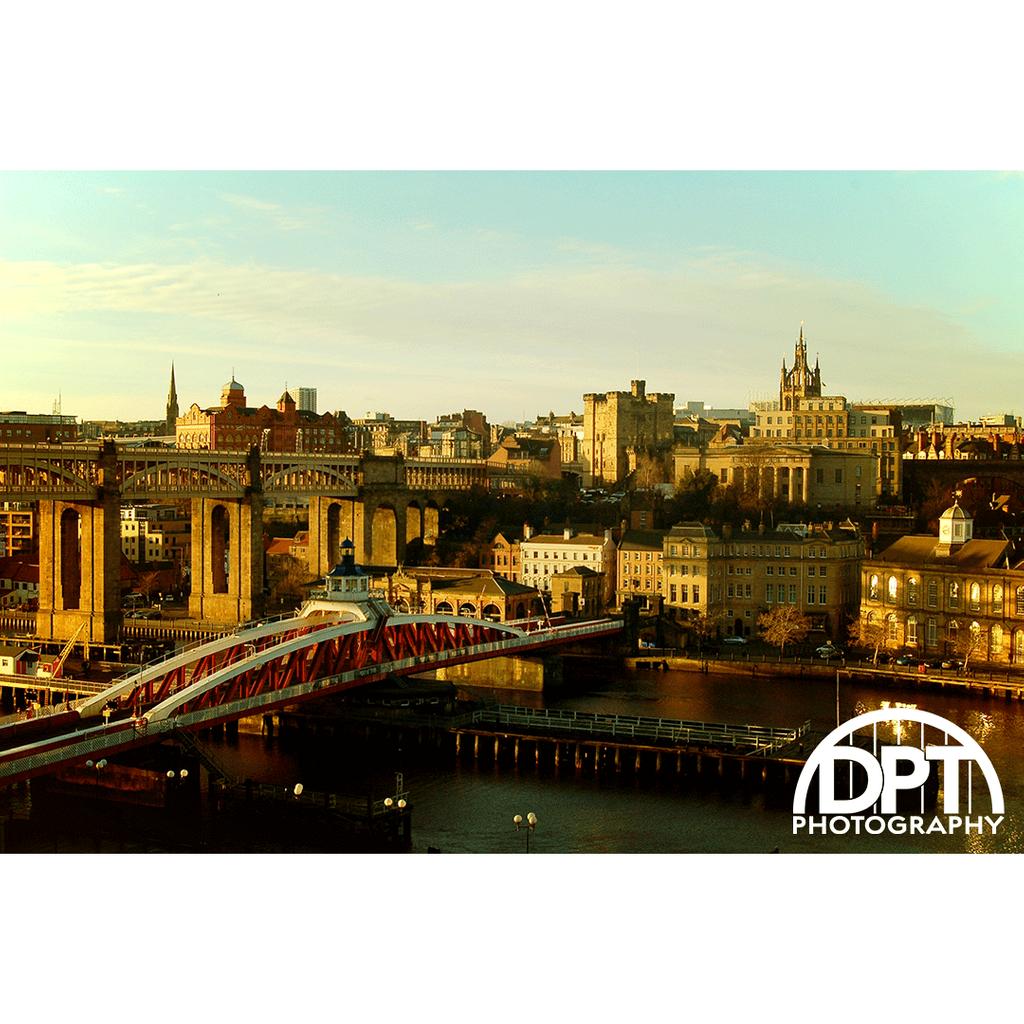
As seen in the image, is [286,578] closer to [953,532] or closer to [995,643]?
[953,532]

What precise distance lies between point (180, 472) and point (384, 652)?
284 inches

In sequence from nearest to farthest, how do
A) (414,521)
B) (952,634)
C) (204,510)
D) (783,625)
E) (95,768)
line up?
(95,768), (952,634), (783,625), (204,510), (414,521)

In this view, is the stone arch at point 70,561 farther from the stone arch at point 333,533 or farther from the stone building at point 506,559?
the stone building at point 506,559

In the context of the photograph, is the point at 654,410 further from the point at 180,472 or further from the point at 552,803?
the point at 552,803

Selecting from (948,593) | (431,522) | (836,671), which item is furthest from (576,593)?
(431,522)

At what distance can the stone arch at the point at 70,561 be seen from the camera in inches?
717

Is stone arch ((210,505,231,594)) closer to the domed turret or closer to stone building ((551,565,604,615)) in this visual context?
stone building ((551,565,604,615))

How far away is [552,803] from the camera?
11156mm

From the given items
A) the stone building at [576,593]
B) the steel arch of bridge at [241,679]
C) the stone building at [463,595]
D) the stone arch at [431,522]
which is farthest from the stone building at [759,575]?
the stone arch at [431,522]

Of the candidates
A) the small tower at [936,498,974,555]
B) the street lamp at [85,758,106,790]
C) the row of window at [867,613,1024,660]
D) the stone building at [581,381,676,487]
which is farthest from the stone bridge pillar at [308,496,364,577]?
the street lamp at [85,758,106,790]

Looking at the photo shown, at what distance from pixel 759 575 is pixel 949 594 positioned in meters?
2.49

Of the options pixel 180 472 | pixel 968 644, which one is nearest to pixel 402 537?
pixel 180 472

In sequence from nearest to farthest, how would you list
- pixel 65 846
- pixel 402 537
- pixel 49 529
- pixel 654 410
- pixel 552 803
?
pixel 65 846 → pixel 552 803 → pixel 49 529 → pixel 402 537 → pixel 654 410

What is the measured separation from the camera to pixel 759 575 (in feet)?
61.1
